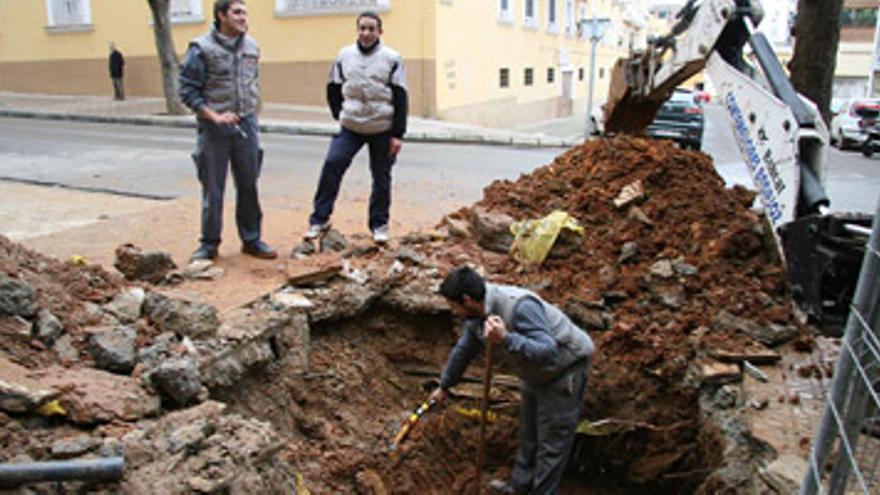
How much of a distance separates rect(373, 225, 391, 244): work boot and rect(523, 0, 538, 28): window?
67.1ft

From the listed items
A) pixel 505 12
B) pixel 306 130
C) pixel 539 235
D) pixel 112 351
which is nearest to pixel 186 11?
pixel 306 130

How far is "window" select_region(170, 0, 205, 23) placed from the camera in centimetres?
2031

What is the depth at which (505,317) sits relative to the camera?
12.7 ft

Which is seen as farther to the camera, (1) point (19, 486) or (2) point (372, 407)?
(2) point (372, 407)

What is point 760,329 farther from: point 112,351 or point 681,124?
point 681,124

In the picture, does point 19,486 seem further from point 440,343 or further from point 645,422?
point 645,422

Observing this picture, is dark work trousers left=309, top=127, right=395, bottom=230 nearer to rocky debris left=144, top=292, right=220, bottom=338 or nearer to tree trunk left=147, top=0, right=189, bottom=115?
rocky debris left=144, top=292, right=220, bottom=338

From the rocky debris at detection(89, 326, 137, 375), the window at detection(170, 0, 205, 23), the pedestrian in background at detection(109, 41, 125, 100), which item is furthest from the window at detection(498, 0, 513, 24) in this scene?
the rocky debris at detection(89, 326, 137, 375)

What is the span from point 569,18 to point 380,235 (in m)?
27.0

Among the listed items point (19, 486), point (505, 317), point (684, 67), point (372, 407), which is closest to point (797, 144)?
point (684, 67)

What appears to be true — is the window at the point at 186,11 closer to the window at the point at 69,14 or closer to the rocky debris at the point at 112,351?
the window at the point at 69,14

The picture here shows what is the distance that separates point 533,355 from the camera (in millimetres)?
3686

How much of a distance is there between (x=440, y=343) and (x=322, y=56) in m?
15.5

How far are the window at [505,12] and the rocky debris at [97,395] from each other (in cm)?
2062
